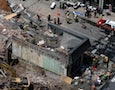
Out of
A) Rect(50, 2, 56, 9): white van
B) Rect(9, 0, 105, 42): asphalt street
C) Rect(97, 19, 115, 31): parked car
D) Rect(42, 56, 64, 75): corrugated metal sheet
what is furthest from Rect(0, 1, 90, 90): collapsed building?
Rect(50, 2, 56, 9): white van

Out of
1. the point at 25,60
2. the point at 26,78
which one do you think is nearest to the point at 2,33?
the point at 25,60

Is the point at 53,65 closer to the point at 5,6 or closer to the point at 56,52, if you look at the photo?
the point at 56,52

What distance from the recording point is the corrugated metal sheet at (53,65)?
37.1 meters

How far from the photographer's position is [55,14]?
4772 cm

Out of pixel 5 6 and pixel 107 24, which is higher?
pixel 5 6

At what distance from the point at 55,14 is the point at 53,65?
11559 millimetres

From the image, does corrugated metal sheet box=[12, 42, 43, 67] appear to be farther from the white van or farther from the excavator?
the white van

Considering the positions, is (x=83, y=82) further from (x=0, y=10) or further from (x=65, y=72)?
(x=0, y=10)

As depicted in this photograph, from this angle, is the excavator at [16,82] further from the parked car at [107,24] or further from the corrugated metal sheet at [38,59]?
the parked car at [107,24]

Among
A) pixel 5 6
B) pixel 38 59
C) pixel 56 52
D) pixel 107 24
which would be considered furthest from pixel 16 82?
pixel 107 24

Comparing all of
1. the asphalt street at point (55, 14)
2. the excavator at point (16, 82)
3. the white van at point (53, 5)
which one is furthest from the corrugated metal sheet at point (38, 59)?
the white van at point (53, 5)

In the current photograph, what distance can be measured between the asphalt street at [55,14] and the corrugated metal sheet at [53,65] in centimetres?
740

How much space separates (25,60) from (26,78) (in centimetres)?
285

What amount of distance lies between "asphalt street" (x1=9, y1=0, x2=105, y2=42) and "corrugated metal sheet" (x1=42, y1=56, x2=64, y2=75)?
7401mm
